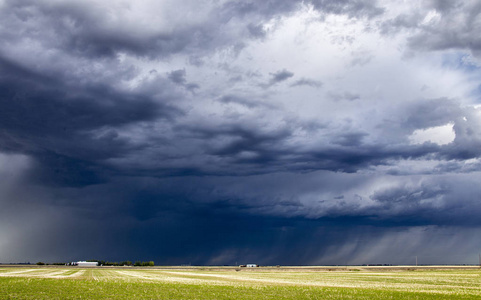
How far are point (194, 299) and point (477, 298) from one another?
3224cm

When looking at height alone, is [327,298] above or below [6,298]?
below

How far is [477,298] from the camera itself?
45781mm

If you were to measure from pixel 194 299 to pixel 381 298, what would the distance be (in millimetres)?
20894

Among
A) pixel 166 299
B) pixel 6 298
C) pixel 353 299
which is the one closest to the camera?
pixel 6 298

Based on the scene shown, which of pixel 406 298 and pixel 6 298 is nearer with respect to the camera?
pixel 6 298

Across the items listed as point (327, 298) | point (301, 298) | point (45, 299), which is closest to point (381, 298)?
point (327, 298)

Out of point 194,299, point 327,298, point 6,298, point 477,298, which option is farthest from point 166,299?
point 477,298

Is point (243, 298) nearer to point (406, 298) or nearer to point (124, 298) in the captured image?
point (124, 298)

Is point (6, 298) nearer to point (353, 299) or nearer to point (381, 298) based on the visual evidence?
point (353, 299)

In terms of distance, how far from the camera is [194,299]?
135 ft

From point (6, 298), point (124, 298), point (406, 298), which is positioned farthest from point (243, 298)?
point (6, 298)

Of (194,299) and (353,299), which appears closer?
(194,299)

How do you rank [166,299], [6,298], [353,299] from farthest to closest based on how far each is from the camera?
1. [353,299]
2. [166,299]
3. [6,298]

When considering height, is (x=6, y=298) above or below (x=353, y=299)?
above
